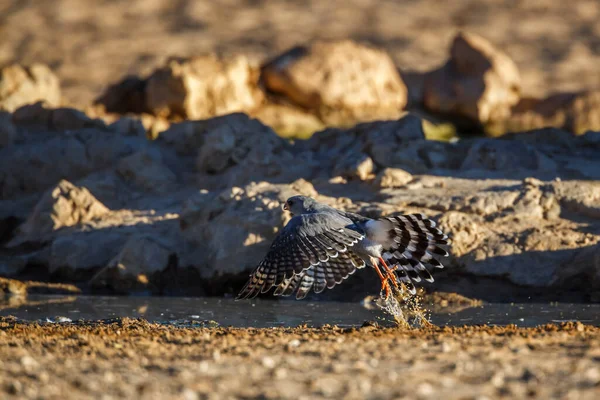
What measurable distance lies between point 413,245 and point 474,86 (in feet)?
49.6

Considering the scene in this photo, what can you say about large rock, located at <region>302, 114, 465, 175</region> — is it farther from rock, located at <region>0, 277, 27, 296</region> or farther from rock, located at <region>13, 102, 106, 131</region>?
rock, located at <region>0, 277, 27, 296</region>

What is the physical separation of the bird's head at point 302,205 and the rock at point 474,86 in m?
14.3

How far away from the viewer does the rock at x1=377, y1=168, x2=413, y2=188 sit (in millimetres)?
13664

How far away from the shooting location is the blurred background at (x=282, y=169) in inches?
496

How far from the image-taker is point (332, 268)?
408 inches

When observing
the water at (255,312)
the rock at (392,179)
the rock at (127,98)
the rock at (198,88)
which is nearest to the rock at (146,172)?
the water at (255,312)

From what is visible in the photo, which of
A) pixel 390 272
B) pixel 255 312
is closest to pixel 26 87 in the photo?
pixel 255 312

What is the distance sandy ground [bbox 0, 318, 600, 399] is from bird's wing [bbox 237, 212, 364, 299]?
82cm

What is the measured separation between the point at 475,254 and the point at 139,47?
88.3ft

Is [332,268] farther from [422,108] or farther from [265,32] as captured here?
[265,32]

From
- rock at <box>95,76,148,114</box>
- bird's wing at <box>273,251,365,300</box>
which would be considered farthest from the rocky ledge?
rock at <box>95,76,148,114</box>

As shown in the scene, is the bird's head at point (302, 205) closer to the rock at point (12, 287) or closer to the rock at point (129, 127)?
the rock at point (12, 287)

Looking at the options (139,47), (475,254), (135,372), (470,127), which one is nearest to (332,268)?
(475,254)

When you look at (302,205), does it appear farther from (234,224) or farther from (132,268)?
(132,268)
